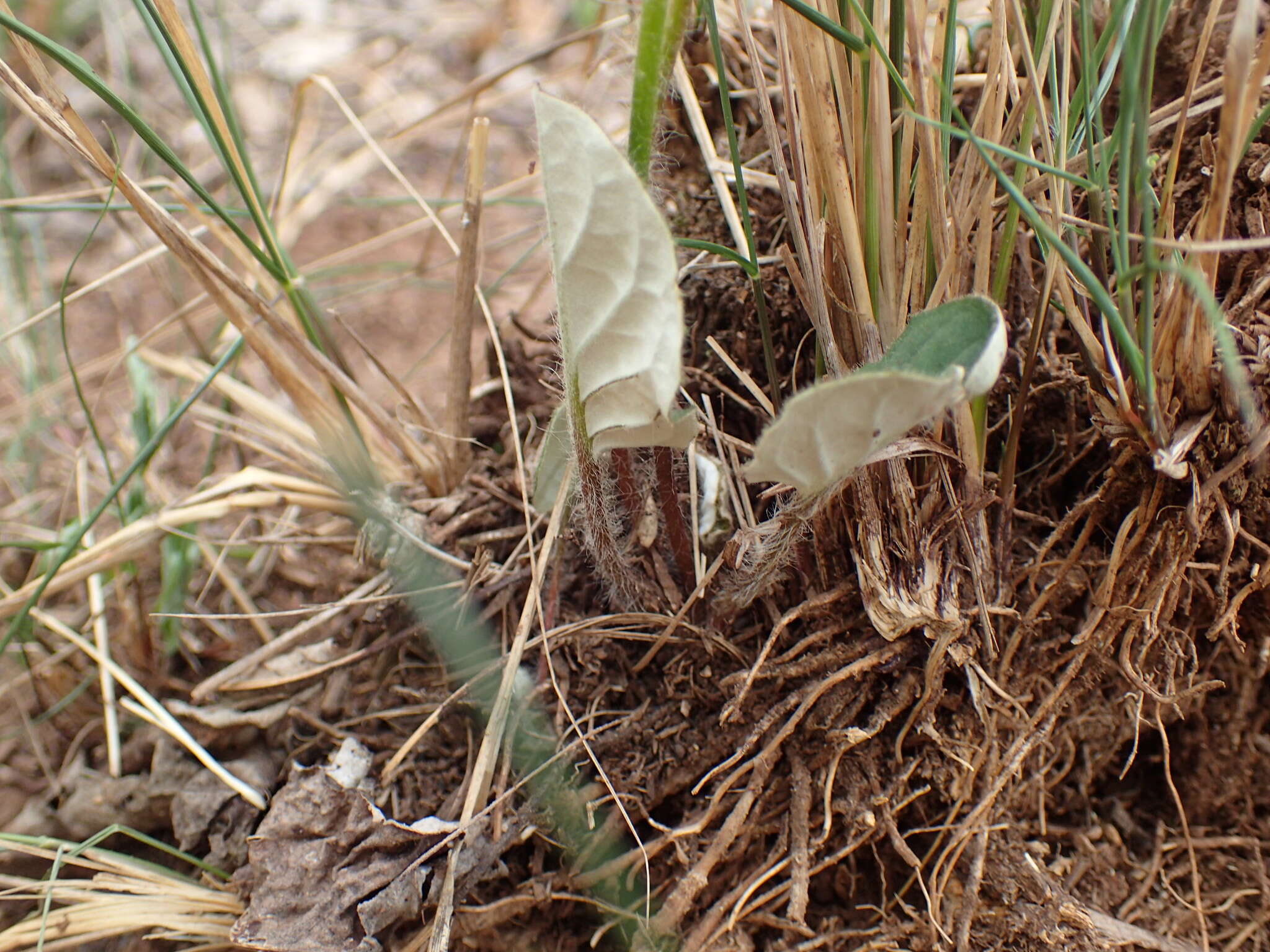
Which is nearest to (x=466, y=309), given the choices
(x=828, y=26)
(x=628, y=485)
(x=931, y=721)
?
(x=628, y=485)

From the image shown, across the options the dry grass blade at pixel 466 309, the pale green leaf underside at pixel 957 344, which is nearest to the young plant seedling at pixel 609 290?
the pale green leaf underside at pixel 957 344

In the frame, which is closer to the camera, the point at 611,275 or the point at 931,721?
the point at 611,275

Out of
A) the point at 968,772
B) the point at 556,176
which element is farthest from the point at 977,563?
the point at 556,176

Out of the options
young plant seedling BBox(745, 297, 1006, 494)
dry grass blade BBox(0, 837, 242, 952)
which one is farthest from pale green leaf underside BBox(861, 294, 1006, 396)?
dry grass blade BBox(0, 837, 242, 952)

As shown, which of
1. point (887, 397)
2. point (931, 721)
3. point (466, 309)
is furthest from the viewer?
point (466, 309)

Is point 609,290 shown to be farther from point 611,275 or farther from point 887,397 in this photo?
point 887,397

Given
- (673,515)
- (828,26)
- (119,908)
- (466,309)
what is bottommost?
(119,908)

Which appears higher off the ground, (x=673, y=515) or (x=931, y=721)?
(x=673, y=515)
